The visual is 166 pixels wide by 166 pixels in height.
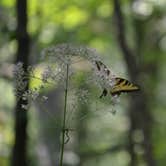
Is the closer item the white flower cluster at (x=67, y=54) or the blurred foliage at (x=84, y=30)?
the white flower cluster at (x=67, y=54)

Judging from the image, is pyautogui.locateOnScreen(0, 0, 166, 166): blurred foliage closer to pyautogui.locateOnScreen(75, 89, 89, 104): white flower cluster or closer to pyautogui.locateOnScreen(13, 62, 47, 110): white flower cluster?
pyautogui.locateOnScreen(13, 62, 47, 110): white flower cluster

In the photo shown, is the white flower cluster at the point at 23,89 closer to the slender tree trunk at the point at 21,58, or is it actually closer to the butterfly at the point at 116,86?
the butterfly at the point at 116,86

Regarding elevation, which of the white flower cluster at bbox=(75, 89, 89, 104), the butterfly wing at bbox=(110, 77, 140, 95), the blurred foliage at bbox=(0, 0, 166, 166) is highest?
the blurred foliage at bbox=(0, 0, 166, 166)

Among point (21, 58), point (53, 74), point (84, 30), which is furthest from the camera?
point (84, 30)

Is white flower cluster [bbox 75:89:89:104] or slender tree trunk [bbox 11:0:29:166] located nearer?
white flower cluster [bbox 75:89:89:104]

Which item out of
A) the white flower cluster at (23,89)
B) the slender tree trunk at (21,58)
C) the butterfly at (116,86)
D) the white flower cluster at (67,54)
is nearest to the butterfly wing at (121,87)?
the butterfly at (116,86)

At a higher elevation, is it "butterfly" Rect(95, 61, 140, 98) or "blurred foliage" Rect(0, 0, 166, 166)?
"blurred foliage" Rect(0, 0, 166, 166)

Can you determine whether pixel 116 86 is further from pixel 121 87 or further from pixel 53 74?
pixel 53 74

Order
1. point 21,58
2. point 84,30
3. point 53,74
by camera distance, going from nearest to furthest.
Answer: point 53,74 → point 21,58 → point 84,30

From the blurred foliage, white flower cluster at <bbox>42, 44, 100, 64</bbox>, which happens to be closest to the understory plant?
white flower cluster at <bbox>42, 44, 100, 64</bbox>

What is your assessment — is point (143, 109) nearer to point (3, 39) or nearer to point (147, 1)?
point (147, 1)

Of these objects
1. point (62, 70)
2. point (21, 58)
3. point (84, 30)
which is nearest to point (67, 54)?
point (62, 70)
